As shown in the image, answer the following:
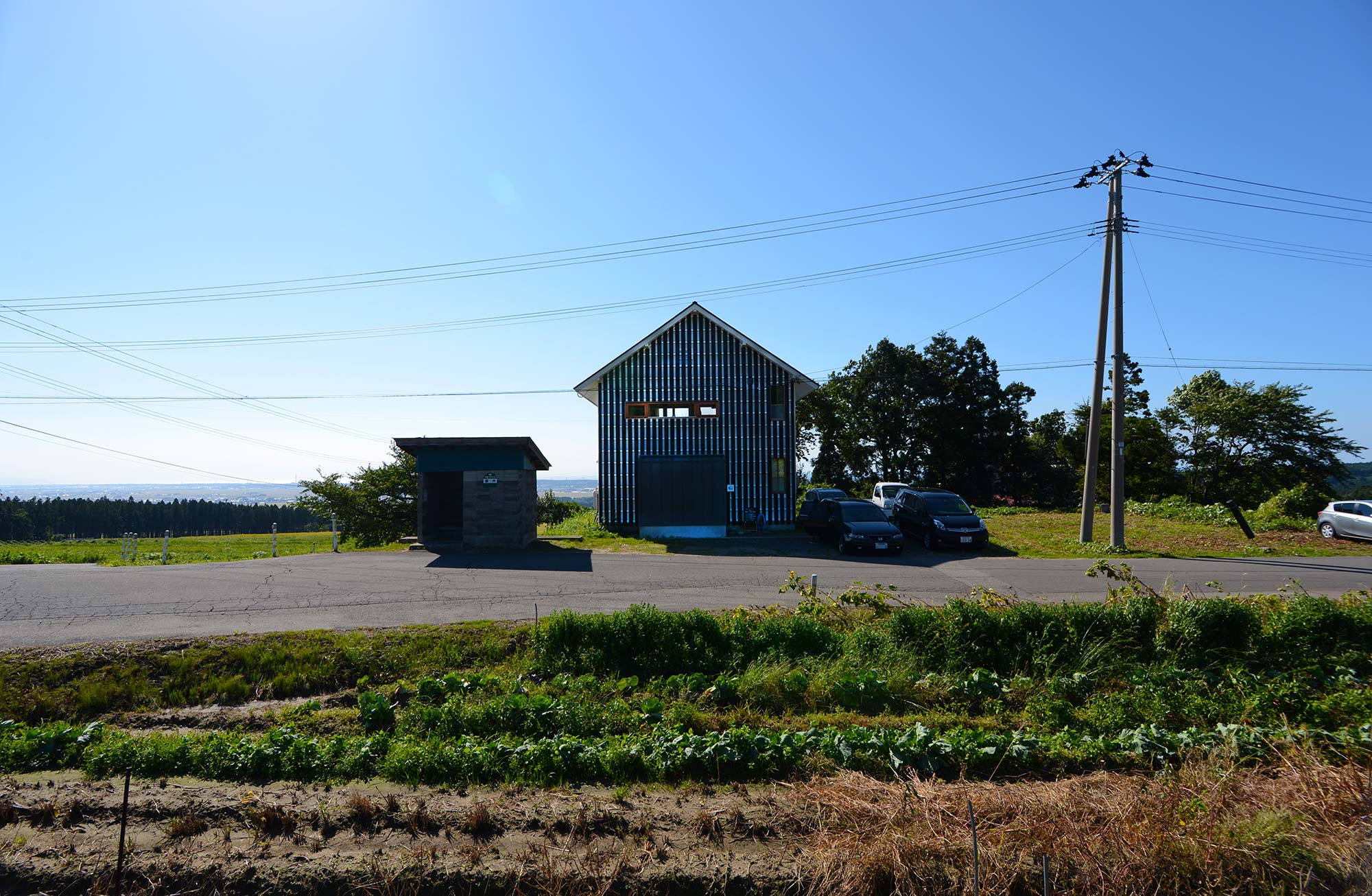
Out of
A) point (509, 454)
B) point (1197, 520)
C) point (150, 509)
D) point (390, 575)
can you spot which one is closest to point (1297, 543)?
point (1197, 520)

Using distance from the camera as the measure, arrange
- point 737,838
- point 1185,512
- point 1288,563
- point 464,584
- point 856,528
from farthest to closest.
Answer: point 1185,512, point 856,528, point 1288,563, point 464,584, point 737,838

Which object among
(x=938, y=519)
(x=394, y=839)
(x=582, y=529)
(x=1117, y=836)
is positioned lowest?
(x=394, y=839)

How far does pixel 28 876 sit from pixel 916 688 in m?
7.23

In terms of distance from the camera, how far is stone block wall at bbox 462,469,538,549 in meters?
19.3

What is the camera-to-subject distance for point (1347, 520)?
19.8 metres

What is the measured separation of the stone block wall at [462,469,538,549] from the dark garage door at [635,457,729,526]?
16.3ft

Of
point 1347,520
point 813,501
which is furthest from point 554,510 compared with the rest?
point 1347,520

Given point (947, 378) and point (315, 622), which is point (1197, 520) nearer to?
point (947, 378)

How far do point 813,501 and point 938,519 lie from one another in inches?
169

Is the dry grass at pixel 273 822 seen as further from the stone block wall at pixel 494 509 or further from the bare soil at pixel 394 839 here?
the stone block wall at pixel 494 509

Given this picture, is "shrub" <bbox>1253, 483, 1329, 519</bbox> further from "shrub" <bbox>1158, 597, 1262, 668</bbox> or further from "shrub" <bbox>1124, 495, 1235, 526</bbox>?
"shrub" <bbox>1158, 597, 1262, 668</bbox>

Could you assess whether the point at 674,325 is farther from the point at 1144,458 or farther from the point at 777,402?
the point at 1144,458

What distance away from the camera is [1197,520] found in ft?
79.9

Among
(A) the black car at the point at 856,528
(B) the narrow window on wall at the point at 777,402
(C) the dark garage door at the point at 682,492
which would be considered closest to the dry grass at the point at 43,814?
(A) the black car at the point at 856,528
